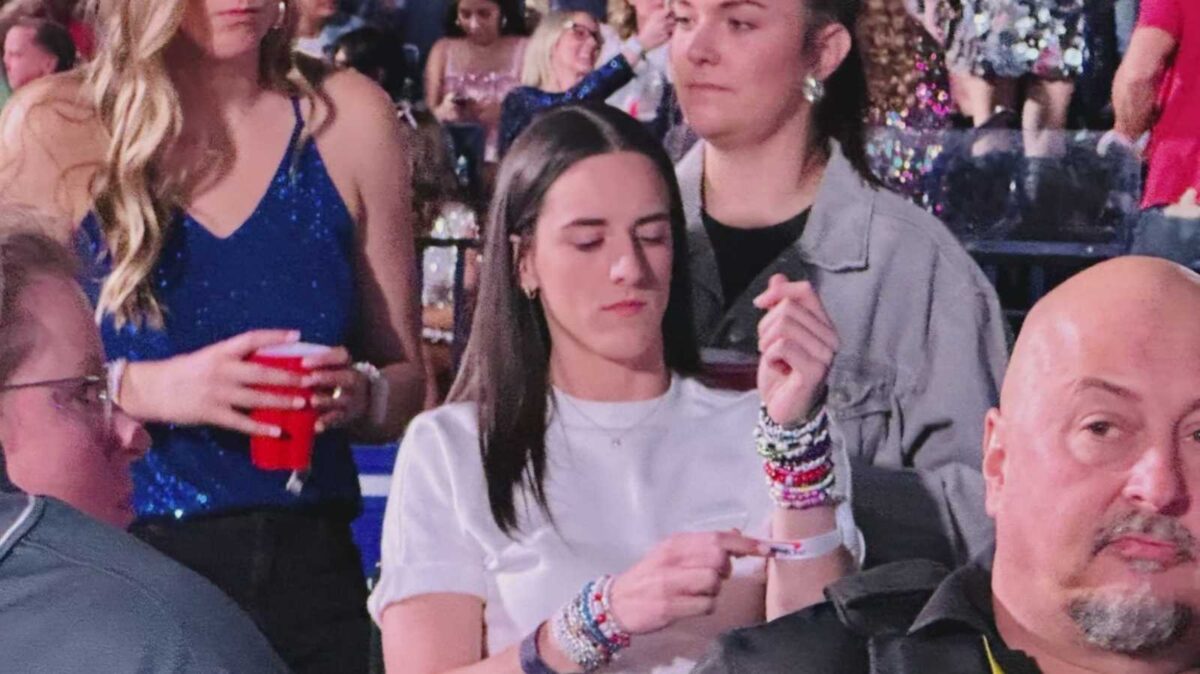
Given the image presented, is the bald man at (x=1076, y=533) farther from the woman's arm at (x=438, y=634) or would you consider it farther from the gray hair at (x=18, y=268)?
the gray hair at (x=18, y=268)

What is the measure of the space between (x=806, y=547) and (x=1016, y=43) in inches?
108

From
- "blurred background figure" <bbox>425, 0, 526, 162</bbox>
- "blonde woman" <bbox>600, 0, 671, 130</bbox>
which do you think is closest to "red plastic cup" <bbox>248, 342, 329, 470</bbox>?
"blonde woman" <bbox>600, 0, 671, 130</bbox>

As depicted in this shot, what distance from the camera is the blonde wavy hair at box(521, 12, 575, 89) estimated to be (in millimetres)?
5742

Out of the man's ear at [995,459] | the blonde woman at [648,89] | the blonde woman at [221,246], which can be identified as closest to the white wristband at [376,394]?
the blonde woman at [221,246]

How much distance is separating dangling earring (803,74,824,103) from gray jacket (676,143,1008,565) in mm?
87

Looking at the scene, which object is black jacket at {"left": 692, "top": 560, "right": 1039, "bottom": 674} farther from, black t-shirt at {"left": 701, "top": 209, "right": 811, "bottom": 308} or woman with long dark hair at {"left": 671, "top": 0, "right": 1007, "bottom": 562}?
black t-shirt at {"left": 701, "top": 209, "right": 811, "bottom": 308}

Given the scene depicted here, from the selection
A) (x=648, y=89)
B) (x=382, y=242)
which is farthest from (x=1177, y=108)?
(x=382, y=242)

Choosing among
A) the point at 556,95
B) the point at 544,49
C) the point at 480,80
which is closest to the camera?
the point at 556,95

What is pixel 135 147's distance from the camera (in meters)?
2.37

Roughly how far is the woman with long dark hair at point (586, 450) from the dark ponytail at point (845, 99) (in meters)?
0.25

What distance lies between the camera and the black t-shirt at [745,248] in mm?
2379

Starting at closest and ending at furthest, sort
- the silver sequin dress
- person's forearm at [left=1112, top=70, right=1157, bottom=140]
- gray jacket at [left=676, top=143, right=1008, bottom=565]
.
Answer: gray jacket at [left=676, top=143, right=1008, bottom=565] → person's forearm at [left=1112, top=70, right=1157, bottom=140] → the silver sequin dress

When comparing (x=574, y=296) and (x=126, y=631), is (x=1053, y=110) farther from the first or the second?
(x=126, y=631)

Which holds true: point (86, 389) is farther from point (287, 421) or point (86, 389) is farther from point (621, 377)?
point (621, 377)
